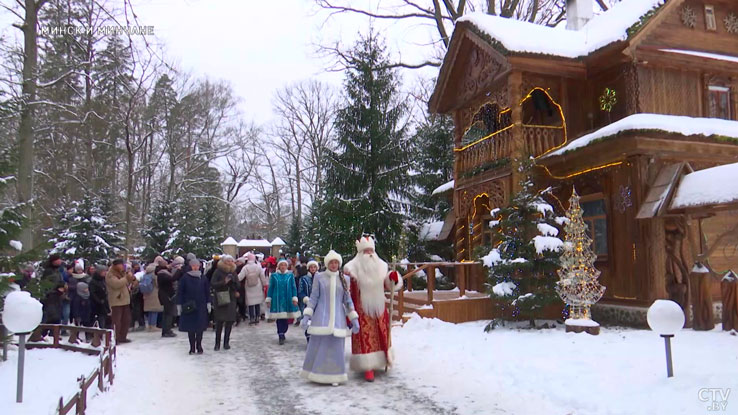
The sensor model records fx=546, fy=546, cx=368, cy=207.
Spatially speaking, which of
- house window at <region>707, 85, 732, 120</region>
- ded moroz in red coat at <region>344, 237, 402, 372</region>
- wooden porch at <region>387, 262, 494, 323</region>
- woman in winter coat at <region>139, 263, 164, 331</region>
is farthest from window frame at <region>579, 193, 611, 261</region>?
woman in winter coat at <region>139, 263, 164, 331</region>

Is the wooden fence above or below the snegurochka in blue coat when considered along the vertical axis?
below

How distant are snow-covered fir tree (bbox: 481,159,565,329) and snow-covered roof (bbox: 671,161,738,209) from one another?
2.39m

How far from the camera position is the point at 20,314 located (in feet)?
20.5

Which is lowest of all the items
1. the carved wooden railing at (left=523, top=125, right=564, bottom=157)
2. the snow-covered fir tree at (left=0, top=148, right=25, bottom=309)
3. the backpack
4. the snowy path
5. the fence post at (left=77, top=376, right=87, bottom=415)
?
the snowy path

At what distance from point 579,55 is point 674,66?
241 centimetres

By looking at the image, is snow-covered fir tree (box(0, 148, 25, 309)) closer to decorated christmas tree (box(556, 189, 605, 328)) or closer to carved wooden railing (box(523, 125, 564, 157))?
decorated christmas tree (box(556, 189, 605, 328))

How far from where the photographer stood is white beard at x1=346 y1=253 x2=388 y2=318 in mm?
8164

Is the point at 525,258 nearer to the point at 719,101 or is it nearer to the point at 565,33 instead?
the point at 565,33

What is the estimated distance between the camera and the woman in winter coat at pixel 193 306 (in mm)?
10156

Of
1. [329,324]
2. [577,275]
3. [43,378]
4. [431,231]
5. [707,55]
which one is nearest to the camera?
[329,324]

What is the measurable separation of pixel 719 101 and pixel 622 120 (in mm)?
4818

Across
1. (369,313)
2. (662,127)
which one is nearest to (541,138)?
(662,127)

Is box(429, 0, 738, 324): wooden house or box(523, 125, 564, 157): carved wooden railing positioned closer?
box(429, 0, 738, 324): wooden house

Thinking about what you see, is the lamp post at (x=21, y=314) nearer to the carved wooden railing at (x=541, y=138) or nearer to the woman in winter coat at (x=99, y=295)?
the woman in winter coat at (x=99, y=295)
